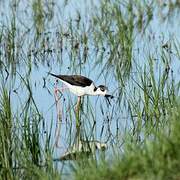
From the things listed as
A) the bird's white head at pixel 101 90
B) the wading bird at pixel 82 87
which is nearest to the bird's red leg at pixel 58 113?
the wading bird at pixel 82 87

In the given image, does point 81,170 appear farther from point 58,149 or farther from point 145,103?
point 145,103

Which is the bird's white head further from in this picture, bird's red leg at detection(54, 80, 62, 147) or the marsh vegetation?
bird's red leg at detection(54, 80, 62, 147)

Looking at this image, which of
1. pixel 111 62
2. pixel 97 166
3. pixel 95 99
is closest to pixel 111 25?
pixel 111 62

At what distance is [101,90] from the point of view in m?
7.87

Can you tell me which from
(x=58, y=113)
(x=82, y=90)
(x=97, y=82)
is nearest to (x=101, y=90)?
(x=82, y=90)

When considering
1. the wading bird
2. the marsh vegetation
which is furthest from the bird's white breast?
the marsh vegetation

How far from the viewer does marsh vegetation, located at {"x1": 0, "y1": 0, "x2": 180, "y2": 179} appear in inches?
169

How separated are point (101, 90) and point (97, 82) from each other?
0.90 metres

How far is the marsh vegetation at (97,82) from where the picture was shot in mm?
4281

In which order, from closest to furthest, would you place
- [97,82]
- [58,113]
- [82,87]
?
[58,113]
[82,87]
[97,82]

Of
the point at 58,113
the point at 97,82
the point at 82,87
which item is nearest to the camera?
the point at 58,113

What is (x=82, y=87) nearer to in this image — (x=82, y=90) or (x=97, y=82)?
(x=82, y=90)

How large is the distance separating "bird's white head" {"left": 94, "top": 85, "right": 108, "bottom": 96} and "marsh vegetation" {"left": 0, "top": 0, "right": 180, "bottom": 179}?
146 mm

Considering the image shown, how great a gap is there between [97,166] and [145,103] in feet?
9.04
